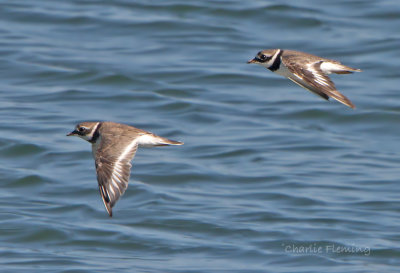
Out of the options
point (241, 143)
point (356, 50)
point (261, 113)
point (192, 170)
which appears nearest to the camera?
point (192, 170)

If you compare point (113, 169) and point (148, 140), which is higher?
point (148, 140)

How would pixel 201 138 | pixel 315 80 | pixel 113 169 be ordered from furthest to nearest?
pixel 201 138, pixel 315 80, pixel 113 169

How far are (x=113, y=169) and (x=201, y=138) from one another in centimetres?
749

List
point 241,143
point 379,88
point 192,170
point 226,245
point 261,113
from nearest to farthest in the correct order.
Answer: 1. point 226,245
2. point 192,170
3. point 241,143
4. point 261,113
5. point 379,88

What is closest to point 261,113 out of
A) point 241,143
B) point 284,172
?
point 241,143

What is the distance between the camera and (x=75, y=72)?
Result: 19406 millimetres

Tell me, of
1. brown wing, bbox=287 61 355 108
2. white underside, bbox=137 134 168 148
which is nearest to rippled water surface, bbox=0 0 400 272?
white underside, bbox=137 134 168 148

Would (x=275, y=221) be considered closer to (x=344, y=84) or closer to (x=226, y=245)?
(x=226, y=245)

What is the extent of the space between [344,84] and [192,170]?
4912mm

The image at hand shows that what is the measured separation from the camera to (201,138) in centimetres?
1686

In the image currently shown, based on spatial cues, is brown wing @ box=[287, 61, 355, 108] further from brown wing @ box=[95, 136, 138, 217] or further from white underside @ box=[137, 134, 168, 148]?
brown wing @ box=[95, 136, 138, 217]

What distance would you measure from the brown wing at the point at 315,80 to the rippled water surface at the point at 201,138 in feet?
11.3

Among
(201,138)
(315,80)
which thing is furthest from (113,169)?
(201,138)

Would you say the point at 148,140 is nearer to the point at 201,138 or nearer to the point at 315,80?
the point at 315,80
